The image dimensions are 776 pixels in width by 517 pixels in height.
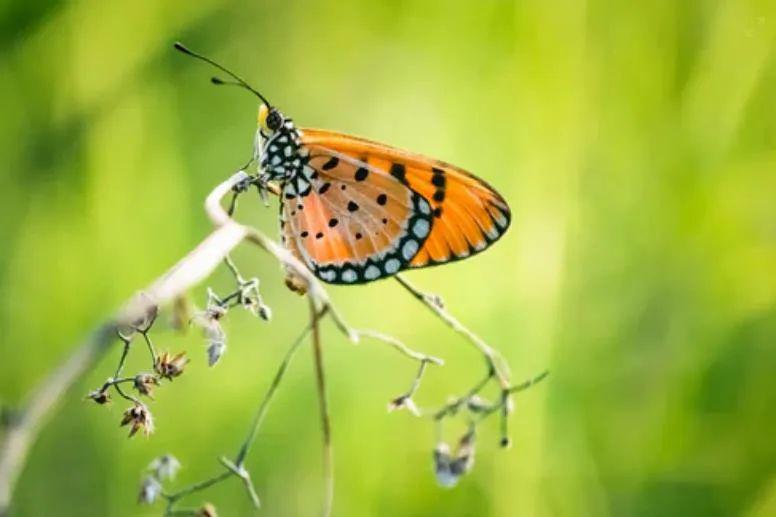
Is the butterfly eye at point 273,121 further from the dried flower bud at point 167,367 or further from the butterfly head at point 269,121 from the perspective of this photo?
the dried flower bud at point 167,367


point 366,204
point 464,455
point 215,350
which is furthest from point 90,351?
point 366,204

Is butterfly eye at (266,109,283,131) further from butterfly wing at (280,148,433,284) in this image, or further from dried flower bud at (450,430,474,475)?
dried flower bud at (450,430,474,475)

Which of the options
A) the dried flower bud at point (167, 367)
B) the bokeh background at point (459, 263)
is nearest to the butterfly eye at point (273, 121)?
the bokeh background at point (459, 263)

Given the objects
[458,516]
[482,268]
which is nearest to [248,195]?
[482,268]

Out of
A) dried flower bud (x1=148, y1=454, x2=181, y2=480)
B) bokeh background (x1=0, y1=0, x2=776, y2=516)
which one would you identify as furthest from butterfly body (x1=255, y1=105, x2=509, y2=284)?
dried flower bud (x1=148, y1=454, x2=181, y2=480)

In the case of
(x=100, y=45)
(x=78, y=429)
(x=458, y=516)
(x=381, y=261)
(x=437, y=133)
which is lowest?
(x=458, y=516)

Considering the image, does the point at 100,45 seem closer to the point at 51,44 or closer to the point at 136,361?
the point at 51,44

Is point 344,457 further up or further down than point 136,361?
further down
